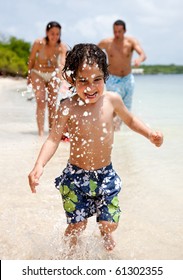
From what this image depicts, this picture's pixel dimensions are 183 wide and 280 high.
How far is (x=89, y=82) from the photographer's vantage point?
3248 mm

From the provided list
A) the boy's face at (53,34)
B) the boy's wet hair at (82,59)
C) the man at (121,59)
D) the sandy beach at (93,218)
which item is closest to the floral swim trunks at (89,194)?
the sandy beach at (93,218)

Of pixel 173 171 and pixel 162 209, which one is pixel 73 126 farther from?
pixel 173 171

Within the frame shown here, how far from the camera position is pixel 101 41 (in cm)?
916

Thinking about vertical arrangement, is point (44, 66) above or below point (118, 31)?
below

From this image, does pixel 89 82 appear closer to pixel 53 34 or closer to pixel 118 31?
pixel 53 34

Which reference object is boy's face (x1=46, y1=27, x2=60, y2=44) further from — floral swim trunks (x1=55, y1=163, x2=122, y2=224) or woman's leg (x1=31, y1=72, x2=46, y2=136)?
floral swim trunks (x1=55, y1=163, x2=122, y2=224)

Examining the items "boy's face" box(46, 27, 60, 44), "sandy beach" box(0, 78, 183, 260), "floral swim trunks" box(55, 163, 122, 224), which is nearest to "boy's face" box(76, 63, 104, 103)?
"floral swim trunks" box(55, 163, 122, 224)

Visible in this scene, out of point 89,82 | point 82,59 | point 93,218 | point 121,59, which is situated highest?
point 82,59

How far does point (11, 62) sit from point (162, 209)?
173 ft

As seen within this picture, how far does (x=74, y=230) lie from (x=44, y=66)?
202 inches

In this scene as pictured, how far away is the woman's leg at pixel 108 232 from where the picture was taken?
333 cm

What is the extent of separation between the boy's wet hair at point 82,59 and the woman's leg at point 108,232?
0.88m

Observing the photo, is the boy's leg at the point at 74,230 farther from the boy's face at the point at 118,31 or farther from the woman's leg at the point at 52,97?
the boy's face at the point at 118,31

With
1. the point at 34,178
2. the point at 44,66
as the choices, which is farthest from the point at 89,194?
the point at 44,66
